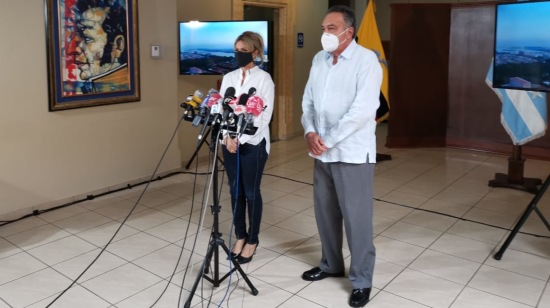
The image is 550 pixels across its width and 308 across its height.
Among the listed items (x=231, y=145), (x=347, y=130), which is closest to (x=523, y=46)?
(x=347, y=130)

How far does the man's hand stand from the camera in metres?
2.71

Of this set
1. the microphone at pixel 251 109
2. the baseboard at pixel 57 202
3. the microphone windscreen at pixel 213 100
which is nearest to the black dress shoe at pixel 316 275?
the microphone at pixel 251 109

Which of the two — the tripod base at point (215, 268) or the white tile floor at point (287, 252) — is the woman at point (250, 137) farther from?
the white tile floor at point (287, 252)

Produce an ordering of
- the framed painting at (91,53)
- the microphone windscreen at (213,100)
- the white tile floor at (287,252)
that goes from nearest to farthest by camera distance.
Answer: the microphone windscreen at (213,100) < the white tile floor at (287,252) < the framed painting at (91,53)

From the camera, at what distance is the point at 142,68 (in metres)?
5.16

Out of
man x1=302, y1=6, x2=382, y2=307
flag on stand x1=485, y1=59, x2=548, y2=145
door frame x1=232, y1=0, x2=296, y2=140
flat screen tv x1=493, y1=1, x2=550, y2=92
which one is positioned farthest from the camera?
door frame x1=232, y1=0, x2=296, y2=140

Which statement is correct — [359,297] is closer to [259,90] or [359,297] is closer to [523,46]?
A: [259,90]

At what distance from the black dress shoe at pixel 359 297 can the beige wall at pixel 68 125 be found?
9.84 ft

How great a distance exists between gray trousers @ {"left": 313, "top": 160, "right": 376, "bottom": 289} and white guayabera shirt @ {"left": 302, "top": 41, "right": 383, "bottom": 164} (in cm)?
9

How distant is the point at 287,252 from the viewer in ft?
11.7

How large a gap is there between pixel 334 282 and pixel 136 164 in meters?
2.91

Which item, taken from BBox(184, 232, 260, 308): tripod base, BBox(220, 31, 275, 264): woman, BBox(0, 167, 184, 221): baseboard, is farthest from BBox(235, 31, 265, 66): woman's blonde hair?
BBox(0, 167, 184, 221): baseboard

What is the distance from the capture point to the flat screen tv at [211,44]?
522 centimetres

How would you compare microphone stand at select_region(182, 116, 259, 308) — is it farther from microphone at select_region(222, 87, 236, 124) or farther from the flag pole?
the flag pole
